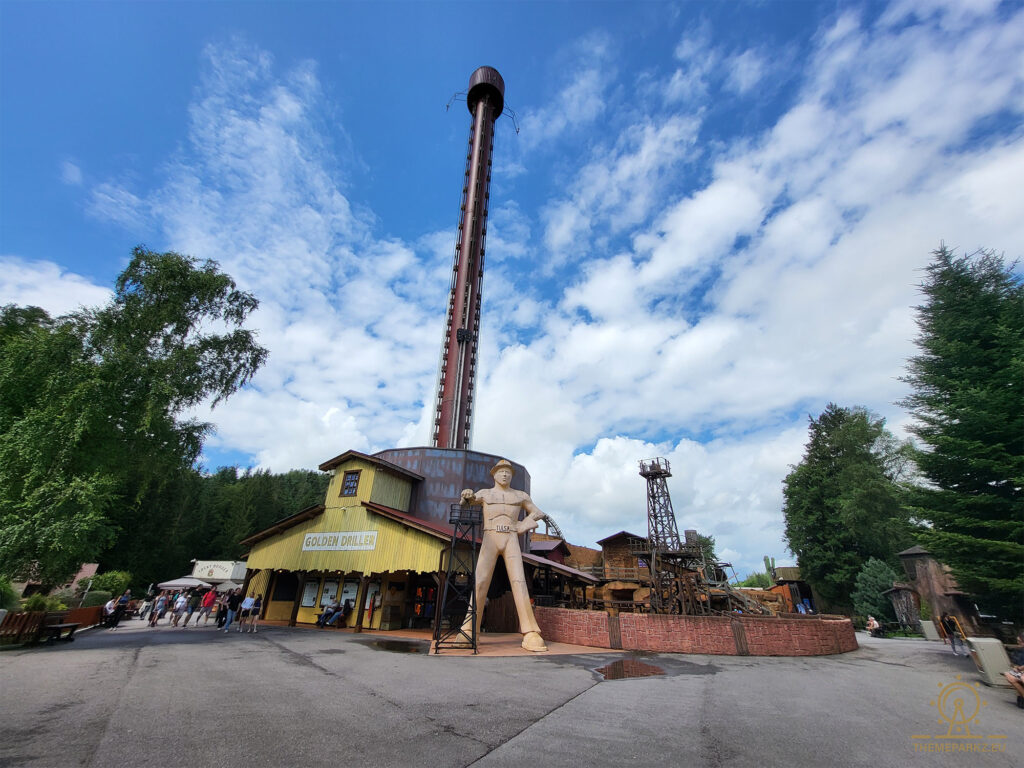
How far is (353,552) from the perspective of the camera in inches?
782

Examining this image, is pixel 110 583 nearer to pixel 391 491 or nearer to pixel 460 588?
pixel 391 491

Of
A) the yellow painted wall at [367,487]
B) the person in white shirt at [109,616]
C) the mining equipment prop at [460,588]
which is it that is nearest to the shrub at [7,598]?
the person in white shirt at [109,616]

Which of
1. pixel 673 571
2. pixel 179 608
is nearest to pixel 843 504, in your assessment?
pixel 673 571

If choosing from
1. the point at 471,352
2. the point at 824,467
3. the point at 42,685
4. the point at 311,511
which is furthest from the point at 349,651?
the point at 824,467

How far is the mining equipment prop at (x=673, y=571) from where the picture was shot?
21547 mm

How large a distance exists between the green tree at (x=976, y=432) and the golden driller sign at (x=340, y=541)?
69.4 feet

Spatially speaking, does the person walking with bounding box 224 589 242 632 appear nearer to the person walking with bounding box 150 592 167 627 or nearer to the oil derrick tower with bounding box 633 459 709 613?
the person walking with bounding box 150 592 167 627

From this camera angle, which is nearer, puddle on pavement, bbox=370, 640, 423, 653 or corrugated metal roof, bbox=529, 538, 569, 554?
puddle on pavement, bbox=370, 640, 423, 653

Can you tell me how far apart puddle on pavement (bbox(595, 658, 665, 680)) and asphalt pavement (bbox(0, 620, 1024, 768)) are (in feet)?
0.26

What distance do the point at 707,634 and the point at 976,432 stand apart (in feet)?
38.8

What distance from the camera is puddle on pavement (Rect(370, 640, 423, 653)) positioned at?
1358 cm

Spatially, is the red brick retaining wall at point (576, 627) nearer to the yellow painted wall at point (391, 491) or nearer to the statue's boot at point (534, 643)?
the statue's boot at point (534, 643)

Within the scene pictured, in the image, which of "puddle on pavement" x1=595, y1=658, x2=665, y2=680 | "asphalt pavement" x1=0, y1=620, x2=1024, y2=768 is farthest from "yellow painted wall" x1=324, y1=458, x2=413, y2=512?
"puddle on pavement" x1=595, y1=658, x2=665, y2=680

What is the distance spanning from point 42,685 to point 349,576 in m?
14.8
